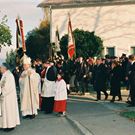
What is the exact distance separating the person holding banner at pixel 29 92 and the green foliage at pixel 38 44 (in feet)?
147

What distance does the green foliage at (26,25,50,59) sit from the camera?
6593cm

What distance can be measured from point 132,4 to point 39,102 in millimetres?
35027

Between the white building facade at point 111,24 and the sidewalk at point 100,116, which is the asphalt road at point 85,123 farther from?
the white building facade at point 111,24

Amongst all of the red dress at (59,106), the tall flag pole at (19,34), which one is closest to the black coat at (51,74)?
the red dress at (59,106)

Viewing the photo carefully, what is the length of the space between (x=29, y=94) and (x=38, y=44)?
5019 centimetres

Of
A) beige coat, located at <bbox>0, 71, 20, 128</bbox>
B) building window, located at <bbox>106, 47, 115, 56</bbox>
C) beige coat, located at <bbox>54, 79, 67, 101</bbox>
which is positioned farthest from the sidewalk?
building window, located at <bbox>106, 47, 115, 56</bbox>

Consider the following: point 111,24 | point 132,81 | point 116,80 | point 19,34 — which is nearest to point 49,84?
point 132,81

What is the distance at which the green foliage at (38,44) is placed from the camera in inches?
2596

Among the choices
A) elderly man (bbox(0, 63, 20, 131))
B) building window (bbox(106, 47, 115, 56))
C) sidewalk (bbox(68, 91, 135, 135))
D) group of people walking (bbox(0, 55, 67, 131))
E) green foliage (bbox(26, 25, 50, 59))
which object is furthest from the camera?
green foliage (bbox(26, 25, 50, 59))

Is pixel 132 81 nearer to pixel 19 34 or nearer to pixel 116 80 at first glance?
pixel 116 80

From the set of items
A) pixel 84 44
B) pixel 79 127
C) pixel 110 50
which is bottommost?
pixel 79 127

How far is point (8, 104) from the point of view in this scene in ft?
49.8

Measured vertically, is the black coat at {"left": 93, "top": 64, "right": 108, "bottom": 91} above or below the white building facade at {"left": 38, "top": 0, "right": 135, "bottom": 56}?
below

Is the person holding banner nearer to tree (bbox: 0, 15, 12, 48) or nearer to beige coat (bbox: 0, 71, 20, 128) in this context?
beige coat (bbox: 0, 71, 20, 128)
